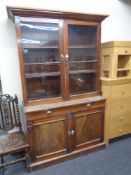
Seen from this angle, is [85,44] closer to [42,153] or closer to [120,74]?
[120,74]

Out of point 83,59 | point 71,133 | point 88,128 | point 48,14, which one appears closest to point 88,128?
point 88,128

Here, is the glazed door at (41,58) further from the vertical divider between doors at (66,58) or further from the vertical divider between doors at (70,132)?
the vertical divider between doors at (70,132)

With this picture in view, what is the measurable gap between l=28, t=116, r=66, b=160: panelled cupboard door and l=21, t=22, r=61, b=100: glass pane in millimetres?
348

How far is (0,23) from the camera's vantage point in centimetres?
196

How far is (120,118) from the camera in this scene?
8.05ft

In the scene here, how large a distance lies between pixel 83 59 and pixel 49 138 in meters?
1.17

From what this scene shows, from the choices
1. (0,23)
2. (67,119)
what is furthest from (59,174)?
(0,23)

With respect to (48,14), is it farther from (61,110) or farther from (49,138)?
(49,138)

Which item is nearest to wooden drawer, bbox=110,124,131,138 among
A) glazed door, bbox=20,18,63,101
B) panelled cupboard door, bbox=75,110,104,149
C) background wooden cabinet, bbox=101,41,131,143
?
background wooden cabinet, bbox=101,41,131,143

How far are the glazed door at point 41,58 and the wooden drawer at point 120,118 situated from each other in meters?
0.95

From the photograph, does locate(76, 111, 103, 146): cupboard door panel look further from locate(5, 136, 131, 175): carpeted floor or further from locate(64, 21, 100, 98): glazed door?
locate(64, 21, 100, 98): glazed door

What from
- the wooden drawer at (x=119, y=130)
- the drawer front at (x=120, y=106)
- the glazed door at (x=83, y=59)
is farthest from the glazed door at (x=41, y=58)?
the wooden drawer at (x=119, y=130)

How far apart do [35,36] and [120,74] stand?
1.53 m

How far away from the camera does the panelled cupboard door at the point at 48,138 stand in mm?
1933
